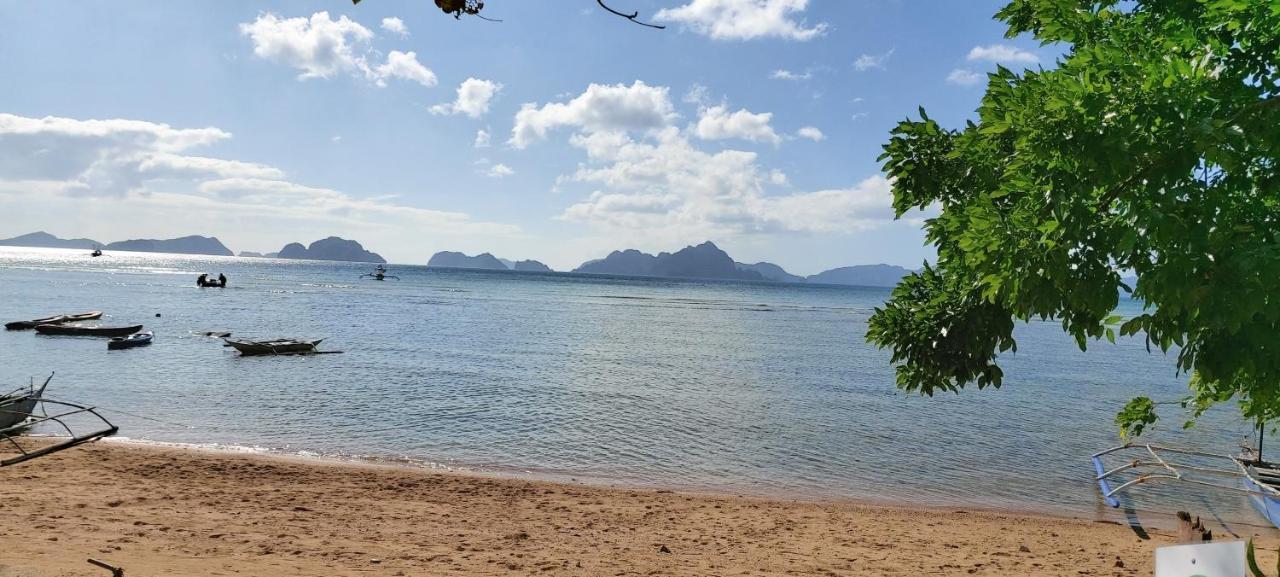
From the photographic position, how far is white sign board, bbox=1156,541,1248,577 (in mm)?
2678

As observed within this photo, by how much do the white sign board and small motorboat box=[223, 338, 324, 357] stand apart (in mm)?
45552

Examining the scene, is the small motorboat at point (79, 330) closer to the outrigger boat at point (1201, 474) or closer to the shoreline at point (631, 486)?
the shoreline at point (631, 486)

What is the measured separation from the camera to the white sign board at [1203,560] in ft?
8.79

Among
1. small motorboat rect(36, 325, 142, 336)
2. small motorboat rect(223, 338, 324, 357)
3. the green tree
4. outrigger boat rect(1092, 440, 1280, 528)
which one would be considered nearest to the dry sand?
outrigger boat rect(1092, 440, 1280, 528)

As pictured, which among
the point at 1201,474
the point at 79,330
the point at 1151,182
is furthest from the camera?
the point at 79,330

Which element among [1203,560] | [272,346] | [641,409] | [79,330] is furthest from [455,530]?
[79,330]

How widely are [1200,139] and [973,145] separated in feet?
5.66

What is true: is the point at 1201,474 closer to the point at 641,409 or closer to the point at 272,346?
the point at 641,409

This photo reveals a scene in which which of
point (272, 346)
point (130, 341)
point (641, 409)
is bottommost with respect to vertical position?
point (641, 409)

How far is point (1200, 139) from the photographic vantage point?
11.4 feet

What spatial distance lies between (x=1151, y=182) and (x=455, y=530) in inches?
515

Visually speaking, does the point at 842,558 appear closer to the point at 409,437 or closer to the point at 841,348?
the point at 409,437

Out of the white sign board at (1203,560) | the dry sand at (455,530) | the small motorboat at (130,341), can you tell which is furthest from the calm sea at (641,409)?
the white sign board at (1203,560)

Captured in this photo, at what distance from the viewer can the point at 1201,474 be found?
21.2 metres
